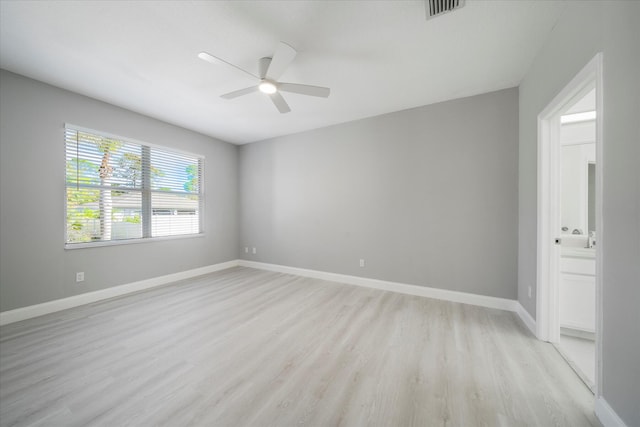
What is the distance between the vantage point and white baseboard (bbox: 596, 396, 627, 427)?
1.14m

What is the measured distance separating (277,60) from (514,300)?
3.65 meters

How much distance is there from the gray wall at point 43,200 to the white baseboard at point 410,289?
2490mm

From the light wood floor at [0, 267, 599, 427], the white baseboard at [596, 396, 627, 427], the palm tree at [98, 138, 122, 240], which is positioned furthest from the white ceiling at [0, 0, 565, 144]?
the light wood floor at [0, 267, 599, 427]

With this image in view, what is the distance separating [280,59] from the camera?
6.31 feet

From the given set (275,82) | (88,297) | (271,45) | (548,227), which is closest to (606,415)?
(548,227)

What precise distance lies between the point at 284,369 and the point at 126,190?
3515 millimetres

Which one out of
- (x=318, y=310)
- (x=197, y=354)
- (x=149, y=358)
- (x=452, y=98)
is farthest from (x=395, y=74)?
(x=149, y=358)

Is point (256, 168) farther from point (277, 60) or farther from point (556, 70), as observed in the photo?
point (556, 70)

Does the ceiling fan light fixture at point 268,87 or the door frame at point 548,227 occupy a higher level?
the ceiling fan light fixture at point 268,87

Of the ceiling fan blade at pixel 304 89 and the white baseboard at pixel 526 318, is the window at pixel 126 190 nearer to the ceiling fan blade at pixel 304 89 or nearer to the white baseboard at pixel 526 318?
the ceiling fan blade at pixel 304 89

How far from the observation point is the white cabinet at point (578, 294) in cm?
216

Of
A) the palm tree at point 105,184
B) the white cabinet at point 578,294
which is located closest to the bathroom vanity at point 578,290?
the white cabinet at point 578,294

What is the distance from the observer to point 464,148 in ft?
9.70

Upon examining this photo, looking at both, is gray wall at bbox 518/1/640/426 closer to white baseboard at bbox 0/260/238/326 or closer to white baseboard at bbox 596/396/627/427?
white baseboard at bbox 596/396/627/427
